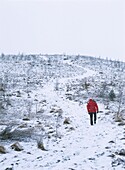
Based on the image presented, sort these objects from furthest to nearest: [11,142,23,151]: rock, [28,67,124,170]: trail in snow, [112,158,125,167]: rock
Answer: [11,142,23,151]: rock
[28,67,124,170]: trail in snow
[112,158,125,167]: rock

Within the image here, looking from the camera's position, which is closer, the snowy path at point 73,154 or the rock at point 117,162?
the rock at point 117,162

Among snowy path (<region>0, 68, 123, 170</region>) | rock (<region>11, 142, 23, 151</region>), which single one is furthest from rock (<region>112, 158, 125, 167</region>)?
rock (<region>11, 142, 23, 151</region>)

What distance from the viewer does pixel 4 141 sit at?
11336 millimetres

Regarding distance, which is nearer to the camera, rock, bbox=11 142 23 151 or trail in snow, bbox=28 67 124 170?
trail in snow, bbox=28 67 124 170

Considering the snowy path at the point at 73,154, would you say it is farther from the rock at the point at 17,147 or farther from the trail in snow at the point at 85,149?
the rock at the point at 17,147

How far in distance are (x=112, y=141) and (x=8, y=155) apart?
3.39 metres

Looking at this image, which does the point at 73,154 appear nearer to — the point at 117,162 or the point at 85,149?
the point at 85,149

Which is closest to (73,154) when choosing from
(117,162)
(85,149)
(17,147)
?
(85,149)

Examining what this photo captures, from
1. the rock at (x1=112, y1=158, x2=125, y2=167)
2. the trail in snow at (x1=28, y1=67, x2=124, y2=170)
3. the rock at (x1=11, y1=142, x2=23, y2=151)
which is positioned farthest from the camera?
the rock at (x1=11, y1=142, x2=23, y2=151)

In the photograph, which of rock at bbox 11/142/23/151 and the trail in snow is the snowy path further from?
rock at bbox 11/142/23/151

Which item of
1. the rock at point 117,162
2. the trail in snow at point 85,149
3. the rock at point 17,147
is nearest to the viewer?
the rock at point 117,162

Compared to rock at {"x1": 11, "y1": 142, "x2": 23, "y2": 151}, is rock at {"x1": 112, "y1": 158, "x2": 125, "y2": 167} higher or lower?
rock at {"x1": 112, "y1": 158, "x2": 125, "y2": 167}

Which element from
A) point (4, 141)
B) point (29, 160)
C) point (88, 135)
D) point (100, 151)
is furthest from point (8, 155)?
point (88, 135)

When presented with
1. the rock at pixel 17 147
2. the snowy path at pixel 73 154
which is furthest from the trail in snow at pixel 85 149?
the rock at pixel 17 147
